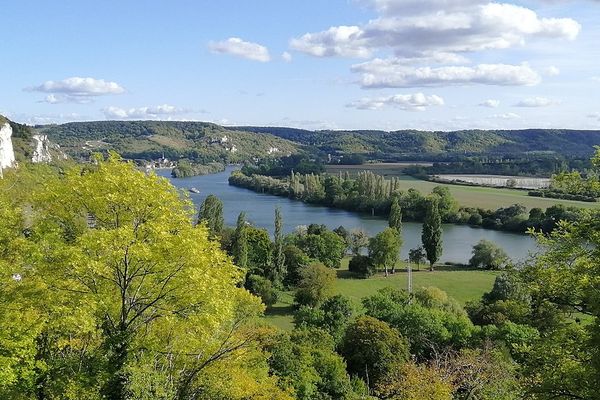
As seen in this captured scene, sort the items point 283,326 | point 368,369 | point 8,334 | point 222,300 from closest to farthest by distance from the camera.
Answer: point 8,334 → point 222,300 → point 368,369 → point 283,326

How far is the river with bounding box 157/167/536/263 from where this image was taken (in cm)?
5209

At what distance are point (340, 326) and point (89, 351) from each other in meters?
16.3

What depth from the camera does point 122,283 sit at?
852 cm

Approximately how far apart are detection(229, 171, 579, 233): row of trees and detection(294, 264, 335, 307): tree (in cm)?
3022

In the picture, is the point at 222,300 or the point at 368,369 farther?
the point at 368,369

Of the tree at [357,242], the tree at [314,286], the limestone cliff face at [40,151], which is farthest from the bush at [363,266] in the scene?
the limestone cliff face at [40,151]

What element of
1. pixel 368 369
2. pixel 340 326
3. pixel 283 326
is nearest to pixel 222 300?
pixel 368 369

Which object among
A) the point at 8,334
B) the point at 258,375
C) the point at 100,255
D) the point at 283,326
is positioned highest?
the point at 100,255

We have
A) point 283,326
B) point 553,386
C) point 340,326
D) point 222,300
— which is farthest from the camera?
point 283,326

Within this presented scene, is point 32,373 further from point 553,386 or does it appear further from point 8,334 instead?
point 553,386

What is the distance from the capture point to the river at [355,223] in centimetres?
5209

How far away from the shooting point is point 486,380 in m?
13.6

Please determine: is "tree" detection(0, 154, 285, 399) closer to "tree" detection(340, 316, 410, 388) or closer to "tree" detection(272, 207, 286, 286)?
"tree" detection(340, 316, 410, 388)

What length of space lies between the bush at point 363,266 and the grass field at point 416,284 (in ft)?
1.94
